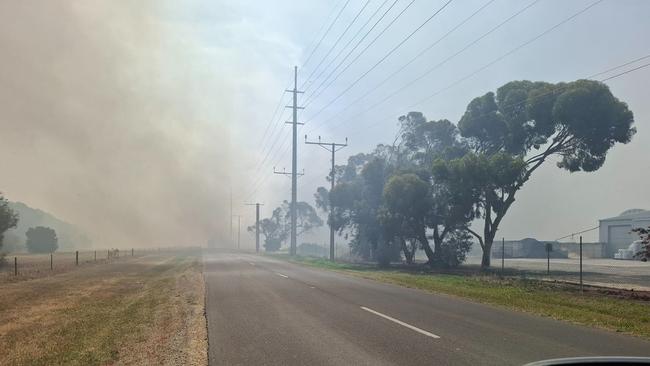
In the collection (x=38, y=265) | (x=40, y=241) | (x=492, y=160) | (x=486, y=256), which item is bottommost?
(x=40, y=241)

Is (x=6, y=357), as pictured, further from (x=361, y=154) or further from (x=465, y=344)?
(x=361, y=154)

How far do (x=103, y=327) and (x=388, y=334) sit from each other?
5.85 metres

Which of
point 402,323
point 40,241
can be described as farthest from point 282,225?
point 402,323

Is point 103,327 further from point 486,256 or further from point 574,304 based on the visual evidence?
point 486,256

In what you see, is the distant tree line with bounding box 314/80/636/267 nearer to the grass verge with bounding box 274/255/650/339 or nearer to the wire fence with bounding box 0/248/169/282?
the grass verge with bounding box 274/255/650/339

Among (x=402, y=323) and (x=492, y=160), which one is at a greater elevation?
(x=492, y=160)

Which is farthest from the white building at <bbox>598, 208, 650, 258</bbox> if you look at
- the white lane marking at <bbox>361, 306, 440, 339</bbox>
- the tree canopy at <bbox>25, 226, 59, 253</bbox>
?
the tree canopy at <bbox>25, 226, 59, 253</bbox>

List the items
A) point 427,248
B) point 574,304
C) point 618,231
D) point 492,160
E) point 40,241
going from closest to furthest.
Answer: point 574,304
point 492,160
point 427,248
point 618,231
point 40,241

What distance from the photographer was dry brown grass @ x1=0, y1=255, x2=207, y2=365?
8.09 metres

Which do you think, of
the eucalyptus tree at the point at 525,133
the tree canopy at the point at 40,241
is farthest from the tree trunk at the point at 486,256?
the tree canopy at the point at 40,241

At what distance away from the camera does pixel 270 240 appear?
→ 400 feet

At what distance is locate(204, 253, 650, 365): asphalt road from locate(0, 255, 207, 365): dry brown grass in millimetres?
612

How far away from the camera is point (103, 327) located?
10.7 meters

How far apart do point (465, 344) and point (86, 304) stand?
1099 cm
